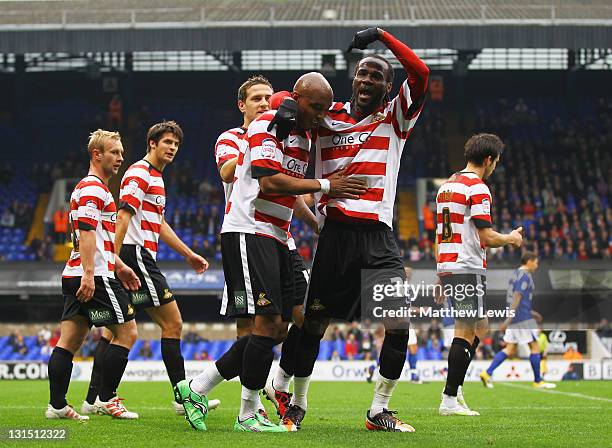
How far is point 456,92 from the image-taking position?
37125 mm

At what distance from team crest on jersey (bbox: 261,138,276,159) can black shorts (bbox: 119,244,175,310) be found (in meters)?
2.53

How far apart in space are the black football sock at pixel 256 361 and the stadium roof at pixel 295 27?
21777 mm

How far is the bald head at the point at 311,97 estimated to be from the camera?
639 centimetres

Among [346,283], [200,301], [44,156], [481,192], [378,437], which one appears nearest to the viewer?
[378,437]

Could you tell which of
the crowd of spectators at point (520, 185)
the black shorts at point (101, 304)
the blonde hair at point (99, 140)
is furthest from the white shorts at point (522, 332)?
the crowd of spectators at point (520, 185)

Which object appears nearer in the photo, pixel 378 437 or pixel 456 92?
pixel 378 437

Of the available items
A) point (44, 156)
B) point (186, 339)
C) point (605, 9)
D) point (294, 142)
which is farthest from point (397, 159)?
point (44, 156)

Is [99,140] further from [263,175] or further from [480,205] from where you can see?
[480,205]

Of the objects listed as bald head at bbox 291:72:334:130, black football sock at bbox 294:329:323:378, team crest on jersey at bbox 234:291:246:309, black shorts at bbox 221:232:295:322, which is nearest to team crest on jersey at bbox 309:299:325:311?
black shorts at bbox 221:232:295:322

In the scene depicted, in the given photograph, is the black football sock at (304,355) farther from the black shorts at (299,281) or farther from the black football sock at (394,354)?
the black shorts at (299,281)

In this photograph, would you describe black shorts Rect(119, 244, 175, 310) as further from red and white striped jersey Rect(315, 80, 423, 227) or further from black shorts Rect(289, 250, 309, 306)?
red and white striped jersey Rect(315, 80, 423, 227)

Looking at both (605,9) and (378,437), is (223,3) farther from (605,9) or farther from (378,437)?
(378,437)

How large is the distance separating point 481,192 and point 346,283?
230 cm

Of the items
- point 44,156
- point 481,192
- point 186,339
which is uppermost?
point 44,156
